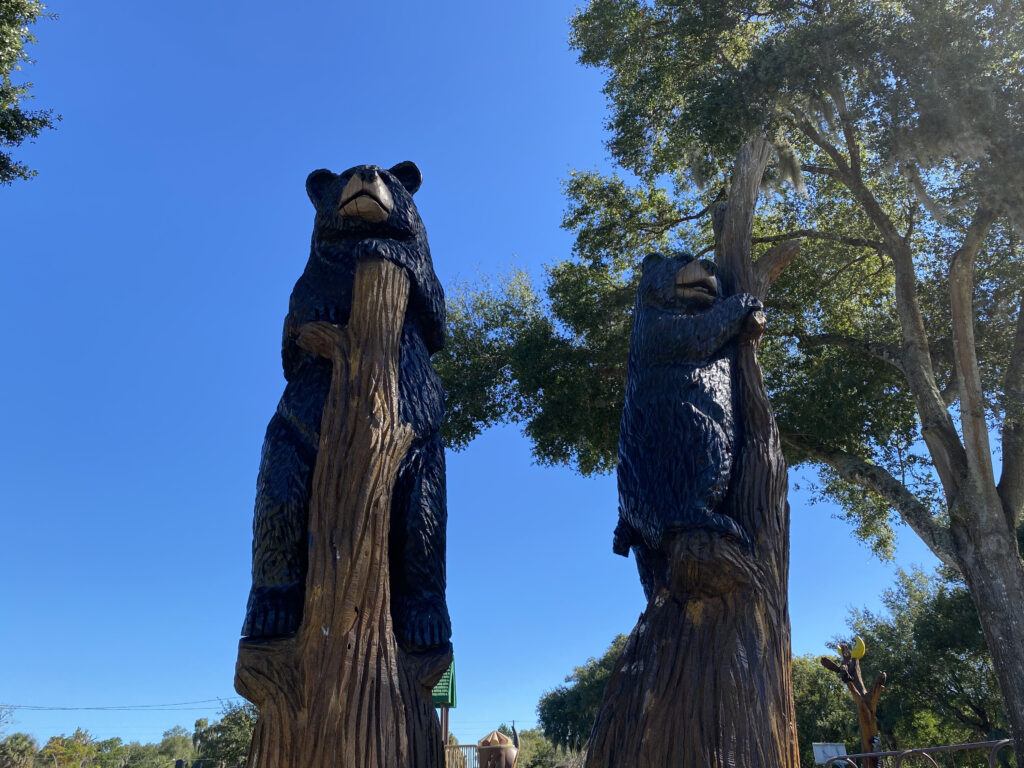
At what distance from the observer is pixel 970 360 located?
329 inches

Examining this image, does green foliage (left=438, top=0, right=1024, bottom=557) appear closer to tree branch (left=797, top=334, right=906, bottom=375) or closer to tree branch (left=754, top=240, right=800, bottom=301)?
tree branch (left=797, top=334, right=906, bottom=375)

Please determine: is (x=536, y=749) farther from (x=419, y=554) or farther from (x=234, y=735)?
(x=419, y=554)

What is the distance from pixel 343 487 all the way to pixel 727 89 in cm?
703

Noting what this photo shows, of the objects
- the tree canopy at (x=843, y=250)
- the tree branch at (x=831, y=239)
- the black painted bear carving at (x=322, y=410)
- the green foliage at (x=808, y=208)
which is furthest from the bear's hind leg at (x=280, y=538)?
the tree branch at (x=831, y=239)

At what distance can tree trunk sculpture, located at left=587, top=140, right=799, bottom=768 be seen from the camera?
248cm

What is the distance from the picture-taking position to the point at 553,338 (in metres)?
11.5

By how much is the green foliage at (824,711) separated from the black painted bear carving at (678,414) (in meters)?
21.4

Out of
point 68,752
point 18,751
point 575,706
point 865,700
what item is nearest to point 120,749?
point 68,752

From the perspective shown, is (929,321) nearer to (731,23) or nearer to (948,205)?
(948,205)

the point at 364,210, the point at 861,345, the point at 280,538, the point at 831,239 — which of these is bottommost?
the point at 280,538

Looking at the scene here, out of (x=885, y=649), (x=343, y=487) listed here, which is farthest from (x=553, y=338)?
(x=885, y=649)

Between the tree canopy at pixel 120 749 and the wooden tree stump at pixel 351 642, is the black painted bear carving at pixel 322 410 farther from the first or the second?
the tree canopy at pixel 120 749

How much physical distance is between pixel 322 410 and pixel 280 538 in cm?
49

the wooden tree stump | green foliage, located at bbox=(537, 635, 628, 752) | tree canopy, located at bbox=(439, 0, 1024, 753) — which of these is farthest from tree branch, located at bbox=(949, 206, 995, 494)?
green foliage, located at bbox=(537, 635, 628, 752)
